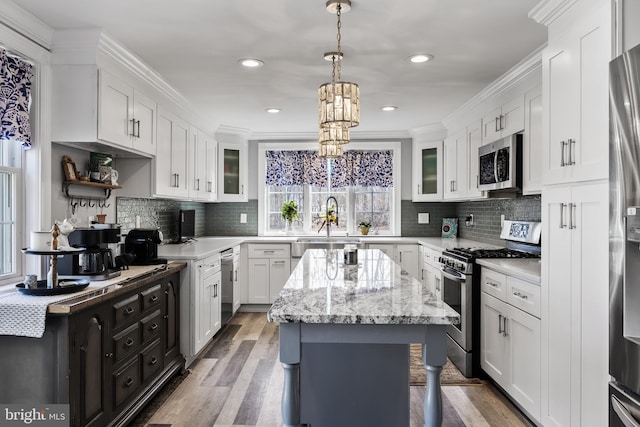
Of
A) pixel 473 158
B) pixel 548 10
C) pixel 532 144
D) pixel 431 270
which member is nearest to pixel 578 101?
pixel 548 10

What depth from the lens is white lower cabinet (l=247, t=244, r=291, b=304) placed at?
5488 mm

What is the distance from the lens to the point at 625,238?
1537 millimetres

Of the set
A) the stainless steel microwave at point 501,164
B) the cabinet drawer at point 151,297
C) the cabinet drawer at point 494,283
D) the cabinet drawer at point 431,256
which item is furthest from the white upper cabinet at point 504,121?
the cabinet drawer at point 151,297

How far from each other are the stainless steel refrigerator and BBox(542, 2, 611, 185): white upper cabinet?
378 mm

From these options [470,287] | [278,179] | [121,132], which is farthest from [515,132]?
[278,179]

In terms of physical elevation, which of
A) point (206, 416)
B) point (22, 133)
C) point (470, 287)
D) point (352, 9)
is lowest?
point (206, 416)

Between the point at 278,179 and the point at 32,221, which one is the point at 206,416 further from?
the point at 278,179

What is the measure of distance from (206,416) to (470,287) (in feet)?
7.17

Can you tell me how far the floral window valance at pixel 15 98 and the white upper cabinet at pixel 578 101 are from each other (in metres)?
3.03

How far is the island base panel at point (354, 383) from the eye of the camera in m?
2.15

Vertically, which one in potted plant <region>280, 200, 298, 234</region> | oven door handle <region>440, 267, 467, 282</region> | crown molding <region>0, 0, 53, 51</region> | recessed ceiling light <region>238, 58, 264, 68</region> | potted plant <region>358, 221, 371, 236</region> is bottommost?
oven door handle <region>440, 267, 467, 282</region>

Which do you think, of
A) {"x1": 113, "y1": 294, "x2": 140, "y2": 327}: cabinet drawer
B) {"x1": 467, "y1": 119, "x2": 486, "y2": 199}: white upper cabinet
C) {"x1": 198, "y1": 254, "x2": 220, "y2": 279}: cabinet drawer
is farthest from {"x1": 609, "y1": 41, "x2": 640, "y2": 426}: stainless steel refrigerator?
{"x1": 198, "y1": 254, "x2": 220, "y2": 279}: cabinet drawer

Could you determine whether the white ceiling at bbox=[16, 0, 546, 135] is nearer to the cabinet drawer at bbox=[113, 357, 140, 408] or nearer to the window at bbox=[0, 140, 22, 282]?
the window at bbox=[0, 140, 22, 282]

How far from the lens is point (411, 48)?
292cm
